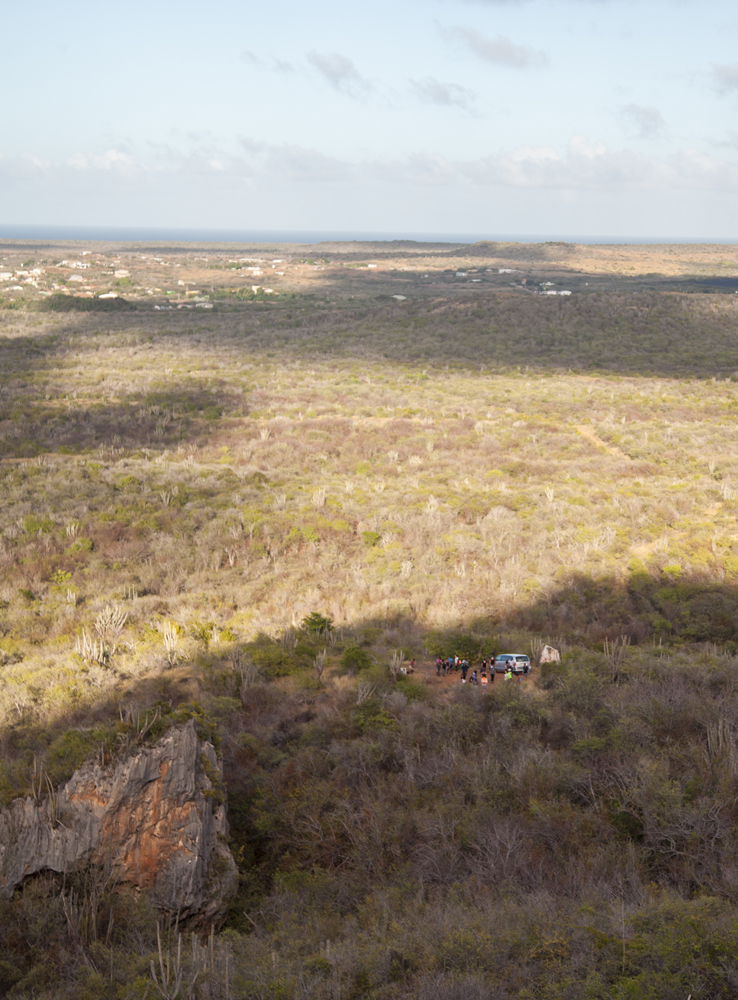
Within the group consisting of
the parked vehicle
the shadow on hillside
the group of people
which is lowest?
the group of people

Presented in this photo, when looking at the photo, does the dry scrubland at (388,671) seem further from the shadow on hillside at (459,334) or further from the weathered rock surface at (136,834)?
the shadow on hillside at (459,334)

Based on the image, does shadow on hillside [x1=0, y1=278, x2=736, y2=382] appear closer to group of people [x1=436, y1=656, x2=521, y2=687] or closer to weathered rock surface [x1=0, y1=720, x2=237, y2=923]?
group of people [x1=436, y1=656, x2=521, y2=687]

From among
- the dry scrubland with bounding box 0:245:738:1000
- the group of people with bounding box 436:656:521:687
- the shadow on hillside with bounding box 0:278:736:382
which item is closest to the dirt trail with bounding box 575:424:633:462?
the dry scrubland with bounding box 0:245:738:1000

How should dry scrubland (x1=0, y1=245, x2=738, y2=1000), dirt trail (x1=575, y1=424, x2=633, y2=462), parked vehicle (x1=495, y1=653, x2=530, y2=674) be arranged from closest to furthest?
dry scrubland (x1=0, y1=245, x2=738, y2=1000), parked vehicle (x1=495, y1=653, x2=530, y2=674), dirt trail (x1=575, y1=424, x2=633, y2=462)

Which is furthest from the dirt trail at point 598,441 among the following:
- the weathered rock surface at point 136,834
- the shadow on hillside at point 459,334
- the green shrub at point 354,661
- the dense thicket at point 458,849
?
the weathered rock surface at point 136,834

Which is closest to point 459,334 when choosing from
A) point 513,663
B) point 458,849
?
point 513,663

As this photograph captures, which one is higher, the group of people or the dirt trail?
the dirt trail

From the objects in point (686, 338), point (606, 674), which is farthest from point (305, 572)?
point (686, 338)
